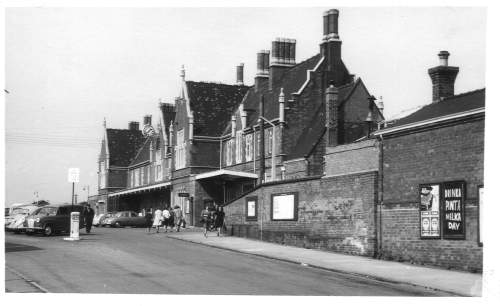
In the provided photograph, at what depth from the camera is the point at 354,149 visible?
3741 centimetres

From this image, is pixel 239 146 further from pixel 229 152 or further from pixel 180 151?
pixel 180 151

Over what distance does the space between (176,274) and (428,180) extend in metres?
9.14

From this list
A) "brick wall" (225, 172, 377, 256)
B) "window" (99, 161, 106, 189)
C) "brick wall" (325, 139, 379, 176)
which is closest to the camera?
"brick wall" (225, 172, 377, 256)

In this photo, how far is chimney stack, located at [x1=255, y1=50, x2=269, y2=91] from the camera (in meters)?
58.0

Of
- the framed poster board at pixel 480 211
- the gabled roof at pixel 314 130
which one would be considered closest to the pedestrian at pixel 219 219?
the gabled roof at pixel 314 130

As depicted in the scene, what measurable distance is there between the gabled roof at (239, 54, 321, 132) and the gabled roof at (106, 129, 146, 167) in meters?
33.9

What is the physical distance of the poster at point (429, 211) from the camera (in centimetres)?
2288

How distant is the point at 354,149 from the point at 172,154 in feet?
94.7

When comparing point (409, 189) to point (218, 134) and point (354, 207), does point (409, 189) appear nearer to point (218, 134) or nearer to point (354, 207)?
point (354, 207)

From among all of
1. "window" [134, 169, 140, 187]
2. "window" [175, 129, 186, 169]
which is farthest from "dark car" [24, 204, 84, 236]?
"window" [134, 169, 140, 187]

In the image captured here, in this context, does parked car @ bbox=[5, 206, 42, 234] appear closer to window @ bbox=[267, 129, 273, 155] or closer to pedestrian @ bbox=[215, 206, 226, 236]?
pedestrian @ bbox=[215, 206, 226, 236]

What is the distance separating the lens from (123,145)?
8919 cm

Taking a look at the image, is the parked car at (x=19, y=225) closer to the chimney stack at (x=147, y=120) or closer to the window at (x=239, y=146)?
the window at (x=239, y=146)

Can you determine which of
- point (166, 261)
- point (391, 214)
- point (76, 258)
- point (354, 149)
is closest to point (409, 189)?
point (391, 214)
